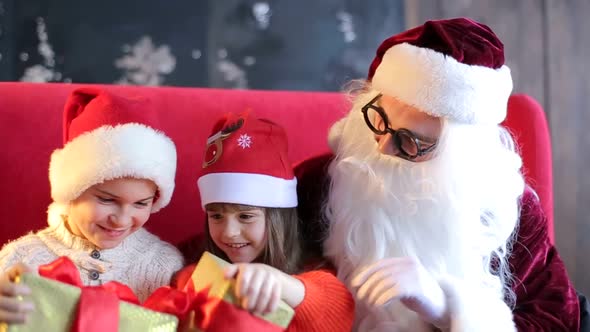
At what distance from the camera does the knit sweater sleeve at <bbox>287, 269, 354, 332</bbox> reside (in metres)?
0.96

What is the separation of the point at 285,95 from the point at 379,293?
2.28ft

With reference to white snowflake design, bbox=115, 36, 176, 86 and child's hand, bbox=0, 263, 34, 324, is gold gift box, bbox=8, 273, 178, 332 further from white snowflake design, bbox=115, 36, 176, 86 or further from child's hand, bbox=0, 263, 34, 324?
white snowflake design, bbox=115, 36, 176, 86

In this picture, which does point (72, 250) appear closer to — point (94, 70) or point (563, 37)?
point (94, 70)

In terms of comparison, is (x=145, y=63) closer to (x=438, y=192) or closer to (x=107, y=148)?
(x=107, y=148)

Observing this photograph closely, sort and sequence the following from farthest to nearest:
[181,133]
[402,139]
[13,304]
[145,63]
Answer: [145,63], [181,133], [402,139], [13,304]

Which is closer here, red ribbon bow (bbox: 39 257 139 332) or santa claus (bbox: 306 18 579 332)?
red ribbon bow (bbox: 39 257 139 332)

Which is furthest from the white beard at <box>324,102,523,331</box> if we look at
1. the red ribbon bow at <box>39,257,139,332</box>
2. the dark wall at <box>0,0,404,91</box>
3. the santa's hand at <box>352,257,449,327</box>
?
the dark wall at <box>0,0,404,91</box>

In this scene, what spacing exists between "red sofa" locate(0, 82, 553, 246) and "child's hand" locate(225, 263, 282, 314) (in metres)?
0.58

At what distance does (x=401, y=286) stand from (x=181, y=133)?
67 cm

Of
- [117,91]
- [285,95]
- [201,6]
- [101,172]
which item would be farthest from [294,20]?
[101,172]

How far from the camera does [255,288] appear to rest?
2.76 feet

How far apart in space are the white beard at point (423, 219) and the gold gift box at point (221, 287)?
11.3 inches

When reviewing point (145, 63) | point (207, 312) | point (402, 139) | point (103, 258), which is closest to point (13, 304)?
point (207, 312)

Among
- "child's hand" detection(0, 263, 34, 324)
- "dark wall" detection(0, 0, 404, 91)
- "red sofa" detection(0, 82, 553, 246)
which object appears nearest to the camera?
"child's hand" detection(0, 263, 34, 324)
